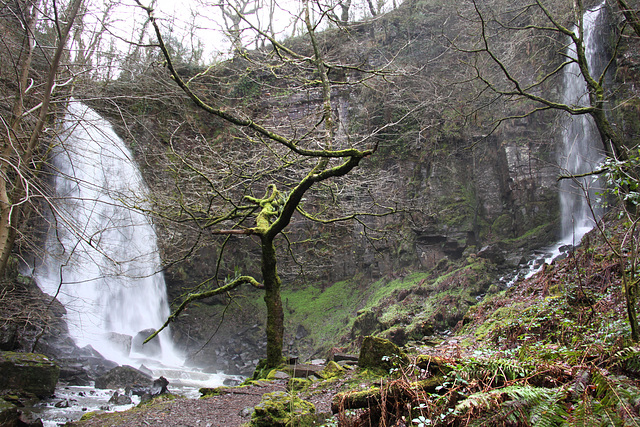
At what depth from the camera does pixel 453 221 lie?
1214 cm

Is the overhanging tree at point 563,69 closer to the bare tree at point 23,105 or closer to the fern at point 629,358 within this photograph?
the fern at point 629,358

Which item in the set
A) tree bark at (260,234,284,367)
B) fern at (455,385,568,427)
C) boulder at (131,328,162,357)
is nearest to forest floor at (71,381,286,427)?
tree bark at (260,234,284,367)

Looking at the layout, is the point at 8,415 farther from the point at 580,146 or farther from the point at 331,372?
the point at 580,146

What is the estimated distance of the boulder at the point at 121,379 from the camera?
8414 millimetres

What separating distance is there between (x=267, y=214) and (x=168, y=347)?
9465mm

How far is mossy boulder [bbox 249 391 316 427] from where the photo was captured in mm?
2598

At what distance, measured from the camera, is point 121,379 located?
8.55 metres

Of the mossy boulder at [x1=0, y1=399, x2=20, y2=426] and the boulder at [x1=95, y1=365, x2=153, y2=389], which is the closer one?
the mossy boulder at [x1=0, y1=399, x2=20, y2=426]

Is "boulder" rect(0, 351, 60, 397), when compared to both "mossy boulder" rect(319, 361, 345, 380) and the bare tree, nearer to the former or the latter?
the bare tree

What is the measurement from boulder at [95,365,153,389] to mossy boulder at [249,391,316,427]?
7119 millimetres

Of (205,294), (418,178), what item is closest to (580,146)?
(418,178)

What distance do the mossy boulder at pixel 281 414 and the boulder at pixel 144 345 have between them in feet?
34.6

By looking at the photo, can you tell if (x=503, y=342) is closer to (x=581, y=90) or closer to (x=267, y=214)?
(x=267, y=214)

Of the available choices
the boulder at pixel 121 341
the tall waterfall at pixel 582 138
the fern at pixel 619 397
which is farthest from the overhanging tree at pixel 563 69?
the boulder at pixel 121 341
